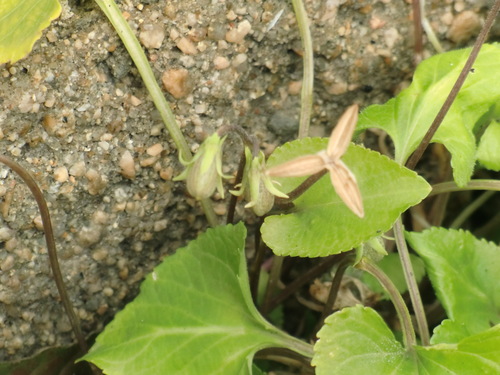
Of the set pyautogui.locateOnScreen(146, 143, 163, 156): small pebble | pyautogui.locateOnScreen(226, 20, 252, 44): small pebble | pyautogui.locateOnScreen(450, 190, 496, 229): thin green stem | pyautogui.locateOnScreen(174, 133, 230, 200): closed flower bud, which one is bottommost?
pyautogui.locateOnScreen(450, 190, 496, 229): thin green stem

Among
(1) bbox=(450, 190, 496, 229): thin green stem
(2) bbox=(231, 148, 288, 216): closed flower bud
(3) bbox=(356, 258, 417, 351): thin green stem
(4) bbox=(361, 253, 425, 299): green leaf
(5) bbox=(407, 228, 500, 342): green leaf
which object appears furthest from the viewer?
(1) bbox=(450, 190, 496, 229): thin green stem

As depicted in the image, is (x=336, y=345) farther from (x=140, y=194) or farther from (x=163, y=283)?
(x=140, y=194)

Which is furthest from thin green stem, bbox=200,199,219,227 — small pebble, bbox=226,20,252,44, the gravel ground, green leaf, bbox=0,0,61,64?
green leaf, bbox=0,0,61,64

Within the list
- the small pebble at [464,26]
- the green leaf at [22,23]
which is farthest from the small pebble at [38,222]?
the small pebble at [464,26]

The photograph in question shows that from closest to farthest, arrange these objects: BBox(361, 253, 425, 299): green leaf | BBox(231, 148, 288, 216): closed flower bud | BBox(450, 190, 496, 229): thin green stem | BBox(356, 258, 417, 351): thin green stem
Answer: BBox(231, 148, 288, 216): closed flower bud, BBox(356, 258, 417, 351): thin green stem, BBox(361, 253, 425, 299): green leaf, BBox(450, 190, 496, 229): thin green stem

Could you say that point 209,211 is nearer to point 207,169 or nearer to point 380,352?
point 207,169

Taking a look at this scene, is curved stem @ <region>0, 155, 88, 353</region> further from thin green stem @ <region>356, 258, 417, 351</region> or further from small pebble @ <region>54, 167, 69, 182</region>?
thin green stem @ <region>356, 258, 417, 351</region>

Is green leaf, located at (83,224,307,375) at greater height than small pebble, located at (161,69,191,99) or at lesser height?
lesser
